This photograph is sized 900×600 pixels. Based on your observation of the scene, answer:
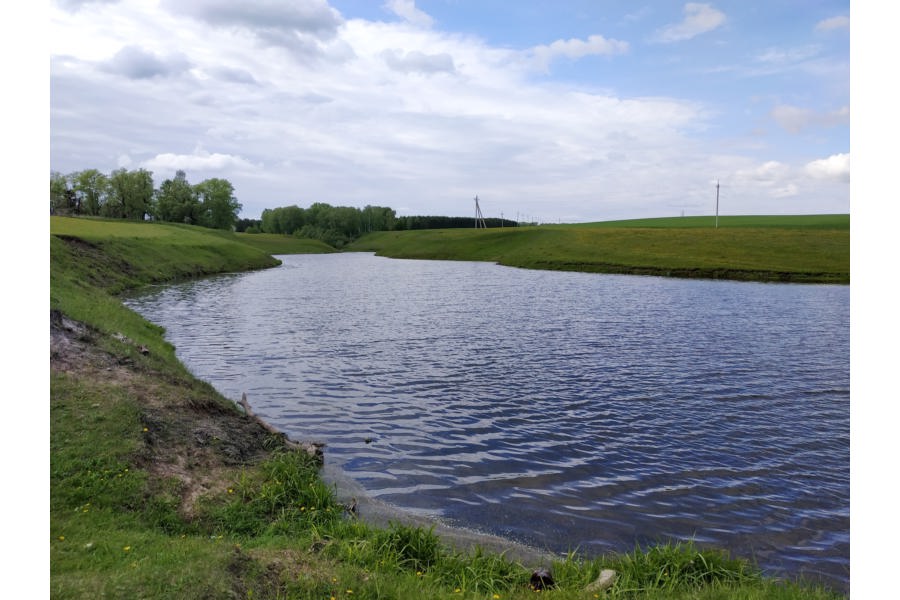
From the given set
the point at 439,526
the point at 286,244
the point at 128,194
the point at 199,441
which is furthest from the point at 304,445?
the point at 286,244

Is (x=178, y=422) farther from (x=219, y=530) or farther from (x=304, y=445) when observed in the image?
(x=219, y=530)

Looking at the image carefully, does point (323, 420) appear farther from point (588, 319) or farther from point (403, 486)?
point (588, 319)

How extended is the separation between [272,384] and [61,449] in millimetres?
10135

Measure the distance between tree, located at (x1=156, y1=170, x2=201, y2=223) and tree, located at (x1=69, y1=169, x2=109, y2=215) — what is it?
1373 centimetres

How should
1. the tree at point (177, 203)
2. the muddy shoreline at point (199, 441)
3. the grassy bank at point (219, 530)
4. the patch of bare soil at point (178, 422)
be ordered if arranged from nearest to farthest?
1. the grassy bank at point (219, 530)
2. the muddy shoreline at point (199, 441)
3. the patch of bare soil at point (178, 422)
4. the tree at point (177, 203)

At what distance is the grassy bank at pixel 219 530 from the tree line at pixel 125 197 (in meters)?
158

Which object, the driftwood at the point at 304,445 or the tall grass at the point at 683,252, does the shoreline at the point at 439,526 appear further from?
the tall grass at the point at 683,252

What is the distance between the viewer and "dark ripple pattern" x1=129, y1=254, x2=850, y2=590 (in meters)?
11.2

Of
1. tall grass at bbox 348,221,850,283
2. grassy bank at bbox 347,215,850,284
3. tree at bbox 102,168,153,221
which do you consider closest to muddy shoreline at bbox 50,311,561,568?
tall grass at bbox 348,221,850,283

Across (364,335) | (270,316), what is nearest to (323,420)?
(364,335)

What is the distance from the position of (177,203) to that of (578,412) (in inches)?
6553

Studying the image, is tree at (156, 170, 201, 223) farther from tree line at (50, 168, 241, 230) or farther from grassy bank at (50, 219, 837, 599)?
grassy bank at (50, 219, 837, 599)

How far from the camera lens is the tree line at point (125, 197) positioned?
152 m

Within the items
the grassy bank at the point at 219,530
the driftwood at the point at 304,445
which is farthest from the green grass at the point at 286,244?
the grassy bank at the point at 219,530
